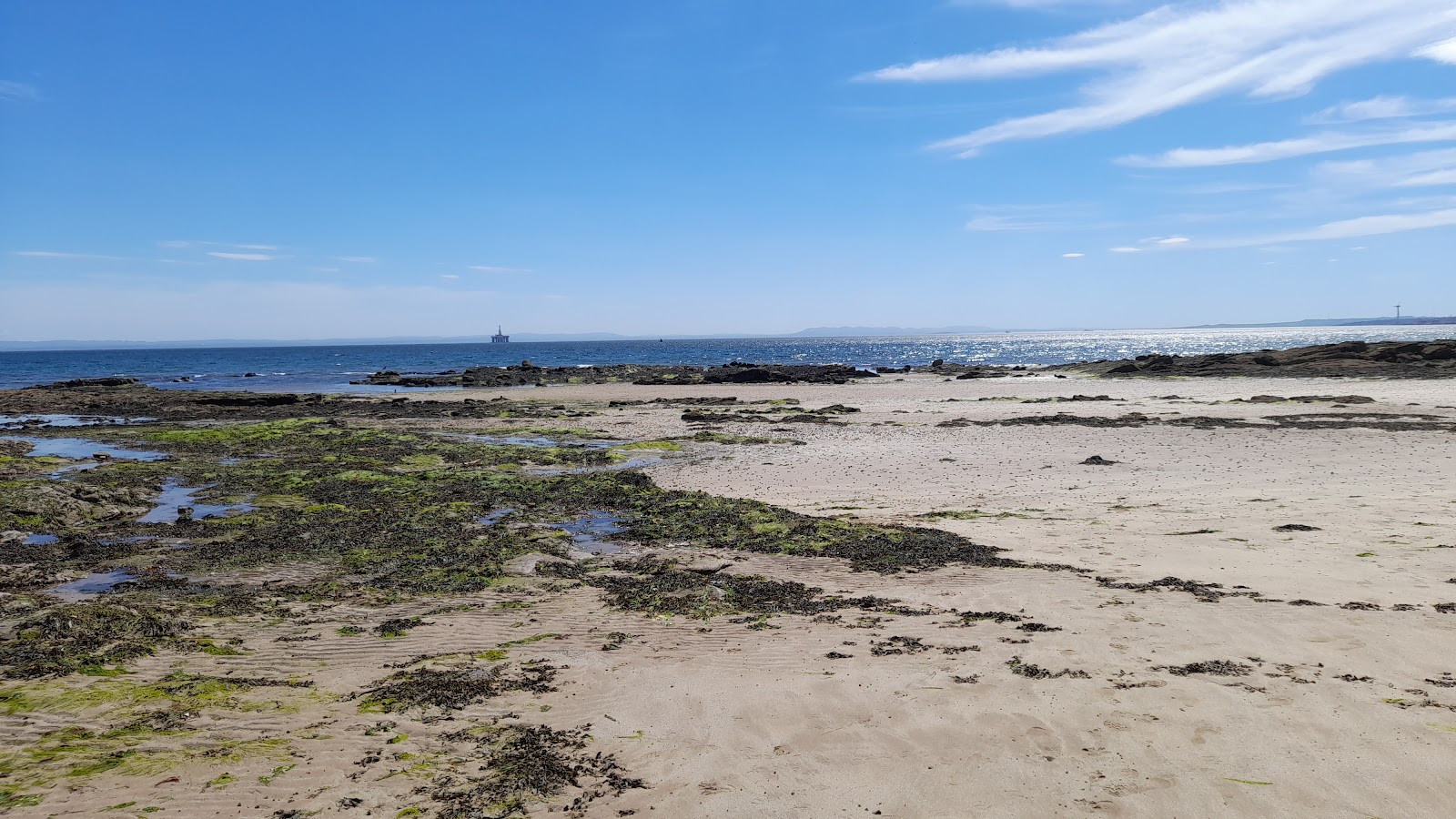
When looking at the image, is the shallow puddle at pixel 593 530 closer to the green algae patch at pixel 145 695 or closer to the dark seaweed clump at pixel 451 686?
the dark seaweed clump at pixel 451 686

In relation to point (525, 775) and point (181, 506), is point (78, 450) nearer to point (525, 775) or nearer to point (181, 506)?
point (181, 506)

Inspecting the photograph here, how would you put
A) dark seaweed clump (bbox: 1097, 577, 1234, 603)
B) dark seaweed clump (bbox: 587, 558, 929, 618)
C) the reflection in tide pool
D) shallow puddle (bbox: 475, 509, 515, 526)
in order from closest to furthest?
dark seaweed clump (bbox: 1097, 577, 1234, 603) → dark seaweed clump (bbox: 587, 558, 929, 618) → shallow puddle (bbox: 475, 509, 515, 526) → the reflection in tide pool

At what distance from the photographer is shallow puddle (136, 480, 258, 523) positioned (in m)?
13.7

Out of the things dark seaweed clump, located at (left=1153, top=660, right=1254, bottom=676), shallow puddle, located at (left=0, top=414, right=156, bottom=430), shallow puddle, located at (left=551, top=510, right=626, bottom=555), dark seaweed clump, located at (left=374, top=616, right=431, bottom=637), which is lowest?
shallow puddle, located at (left=551, top=510, right=626, bottom=555)

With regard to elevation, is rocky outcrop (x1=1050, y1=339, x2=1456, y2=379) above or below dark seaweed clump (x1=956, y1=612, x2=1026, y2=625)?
above

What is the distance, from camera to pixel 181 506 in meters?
14.8

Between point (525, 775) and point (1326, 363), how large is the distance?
→ 56627mm

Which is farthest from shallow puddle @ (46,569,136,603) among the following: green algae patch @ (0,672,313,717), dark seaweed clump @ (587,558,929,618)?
dark seaweed clump @ (587,558,929,618)

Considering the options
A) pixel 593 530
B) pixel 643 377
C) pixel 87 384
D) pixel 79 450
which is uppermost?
pixel 87 384

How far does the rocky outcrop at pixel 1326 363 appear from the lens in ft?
144

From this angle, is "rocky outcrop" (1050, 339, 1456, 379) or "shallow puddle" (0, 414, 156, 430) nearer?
"shallow puddle" (0, 414, 156, 430)

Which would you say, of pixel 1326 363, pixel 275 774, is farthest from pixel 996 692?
pixel 1326 363

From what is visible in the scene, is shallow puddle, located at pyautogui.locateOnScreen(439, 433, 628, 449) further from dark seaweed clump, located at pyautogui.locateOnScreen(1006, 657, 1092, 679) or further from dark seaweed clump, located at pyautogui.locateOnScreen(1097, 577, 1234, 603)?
dark seaweed clump, located at pyautogui.locateOnScreen(1006, 657, 1092, 679)

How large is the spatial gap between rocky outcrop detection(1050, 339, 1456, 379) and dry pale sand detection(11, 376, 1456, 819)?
39.8 meters
